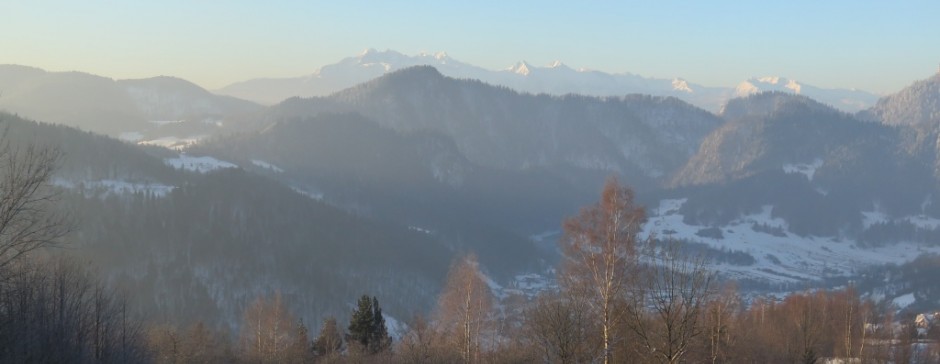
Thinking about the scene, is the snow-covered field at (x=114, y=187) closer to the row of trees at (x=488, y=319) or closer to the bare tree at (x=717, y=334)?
the row of trees at (x=488, y=319)

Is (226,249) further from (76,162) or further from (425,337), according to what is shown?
(425,337)

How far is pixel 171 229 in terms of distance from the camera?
145m

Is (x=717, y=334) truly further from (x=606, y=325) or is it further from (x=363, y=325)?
(x=363, y=325)

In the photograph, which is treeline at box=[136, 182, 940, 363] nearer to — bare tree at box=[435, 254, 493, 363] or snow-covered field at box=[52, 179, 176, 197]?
bare tree at box=[435, 254, 493, 363]

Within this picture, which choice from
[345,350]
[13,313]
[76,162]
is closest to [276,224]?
[76,162]

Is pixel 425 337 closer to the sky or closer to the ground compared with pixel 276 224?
closer to the sky

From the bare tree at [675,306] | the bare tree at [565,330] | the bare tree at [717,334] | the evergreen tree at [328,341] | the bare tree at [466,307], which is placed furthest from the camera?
the evergreen tree at [328,341]

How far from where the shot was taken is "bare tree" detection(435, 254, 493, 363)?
2019 inches

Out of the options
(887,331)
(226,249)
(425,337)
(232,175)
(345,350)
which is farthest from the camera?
(232,175)

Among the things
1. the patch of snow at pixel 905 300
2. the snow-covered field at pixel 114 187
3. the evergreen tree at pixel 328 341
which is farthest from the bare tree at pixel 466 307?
the patch of snow at pixel 905 300

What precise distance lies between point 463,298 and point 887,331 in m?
38.4

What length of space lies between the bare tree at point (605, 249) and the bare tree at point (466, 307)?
56.9ft

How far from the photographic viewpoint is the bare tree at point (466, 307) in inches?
2019

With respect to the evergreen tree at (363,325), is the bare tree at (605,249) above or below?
above
